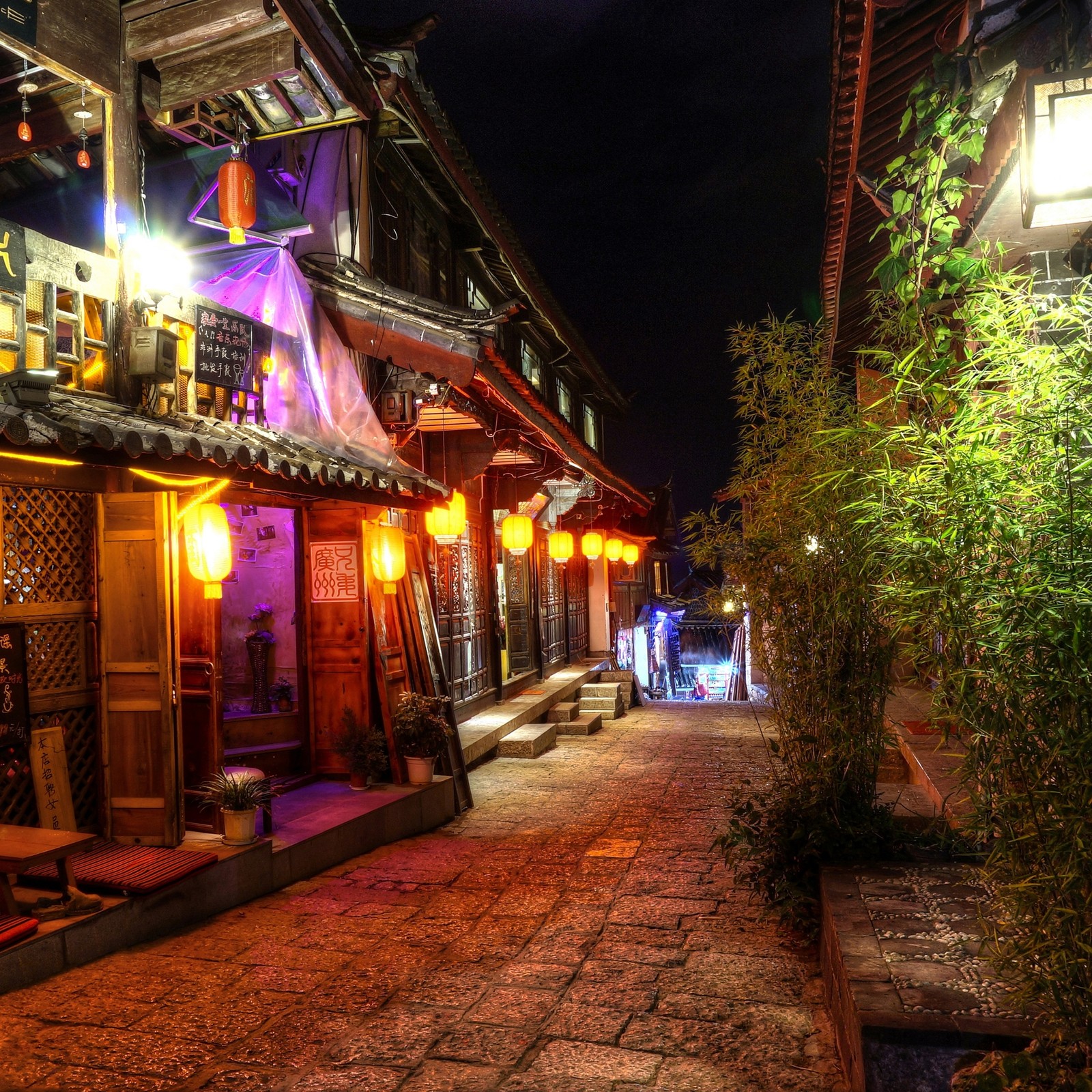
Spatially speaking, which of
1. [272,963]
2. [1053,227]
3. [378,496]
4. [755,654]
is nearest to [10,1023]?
[272,963]

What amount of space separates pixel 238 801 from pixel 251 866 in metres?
0.55

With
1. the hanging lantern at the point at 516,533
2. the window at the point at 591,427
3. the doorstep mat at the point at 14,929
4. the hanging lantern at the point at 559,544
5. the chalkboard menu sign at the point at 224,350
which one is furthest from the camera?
the window at the point at 591,427

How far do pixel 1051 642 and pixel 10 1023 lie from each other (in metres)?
5.58

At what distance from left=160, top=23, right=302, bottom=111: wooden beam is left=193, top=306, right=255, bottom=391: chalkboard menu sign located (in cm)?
185

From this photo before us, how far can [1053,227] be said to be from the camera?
5516mm

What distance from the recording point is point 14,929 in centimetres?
513

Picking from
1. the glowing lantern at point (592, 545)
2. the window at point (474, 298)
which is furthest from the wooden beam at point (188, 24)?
the glowing lantern at point (592, 545)

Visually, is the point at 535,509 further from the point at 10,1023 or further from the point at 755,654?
the point at 10,1023

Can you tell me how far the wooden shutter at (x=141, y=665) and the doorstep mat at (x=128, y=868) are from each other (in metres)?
0.23

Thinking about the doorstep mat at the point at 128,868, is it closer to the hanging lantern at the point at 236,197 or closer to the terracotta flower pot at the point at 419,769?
the terracotta flower pot at the point at 419,769

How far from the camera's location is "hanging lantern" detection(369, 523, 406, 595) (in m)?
9.36

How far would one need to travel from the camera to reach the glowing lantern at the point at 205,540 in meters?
6.91

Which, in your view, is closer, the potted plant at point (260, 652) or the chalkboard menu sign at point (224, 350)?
the chalkboard menu sign at point (224, 350)

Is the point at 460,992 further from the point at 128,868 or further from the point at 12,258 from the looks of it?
the point at 12,258
